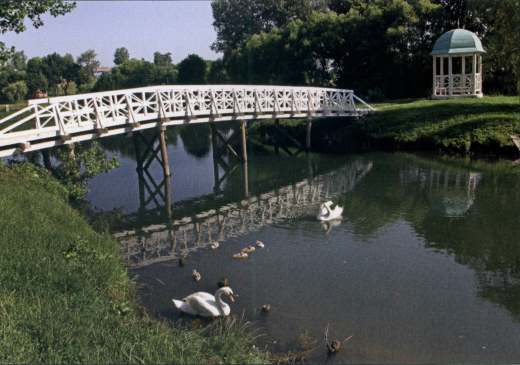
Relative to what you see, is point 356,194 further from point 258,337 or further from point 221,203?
point 258,337

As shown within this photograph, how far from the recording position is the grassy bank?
23.0ft

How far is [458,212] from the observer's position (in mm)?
16906

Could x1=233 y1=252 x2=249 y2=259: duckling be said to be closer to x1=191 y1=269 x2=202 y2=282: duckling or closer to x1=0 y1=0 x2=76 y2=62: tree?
x1=191 y1=269 x2=202 y2=282: duckling

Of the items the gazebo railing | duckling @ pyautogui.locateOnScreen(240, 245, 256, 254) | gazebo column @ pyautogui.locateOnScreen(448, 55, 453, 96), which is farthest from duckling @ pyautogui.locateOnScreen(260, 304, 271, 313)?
gazebo column @ pyautogui.locateOnScreen(448, 55, 453, 96)

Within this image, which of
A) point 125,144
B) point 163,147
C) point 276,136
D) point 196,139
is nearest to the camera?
point 163,147

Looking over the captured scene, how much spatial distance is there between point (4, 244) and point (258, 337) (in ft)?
15.0

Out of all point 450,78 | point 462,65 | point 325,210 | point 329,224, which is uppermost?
point 462,65

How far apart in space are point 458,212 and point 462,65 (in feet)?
68.2

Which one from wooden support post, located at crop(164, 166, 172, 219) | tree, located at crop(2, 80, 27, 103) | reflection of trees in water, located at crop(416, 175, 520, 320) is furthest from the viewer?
tree, located at crop(2, 80, 27, 103)

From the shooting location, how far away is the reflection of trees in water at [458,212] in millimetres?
11992

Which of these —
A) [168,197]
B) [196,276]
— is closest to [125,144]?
[168,197]

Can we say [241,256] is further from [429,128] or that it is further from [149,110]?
[429,128]

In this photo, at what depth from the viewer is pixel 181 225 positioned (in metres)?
16.8

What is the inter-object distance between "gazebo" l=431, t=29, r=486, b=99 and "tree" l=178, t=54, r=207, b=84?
29.3 metres
